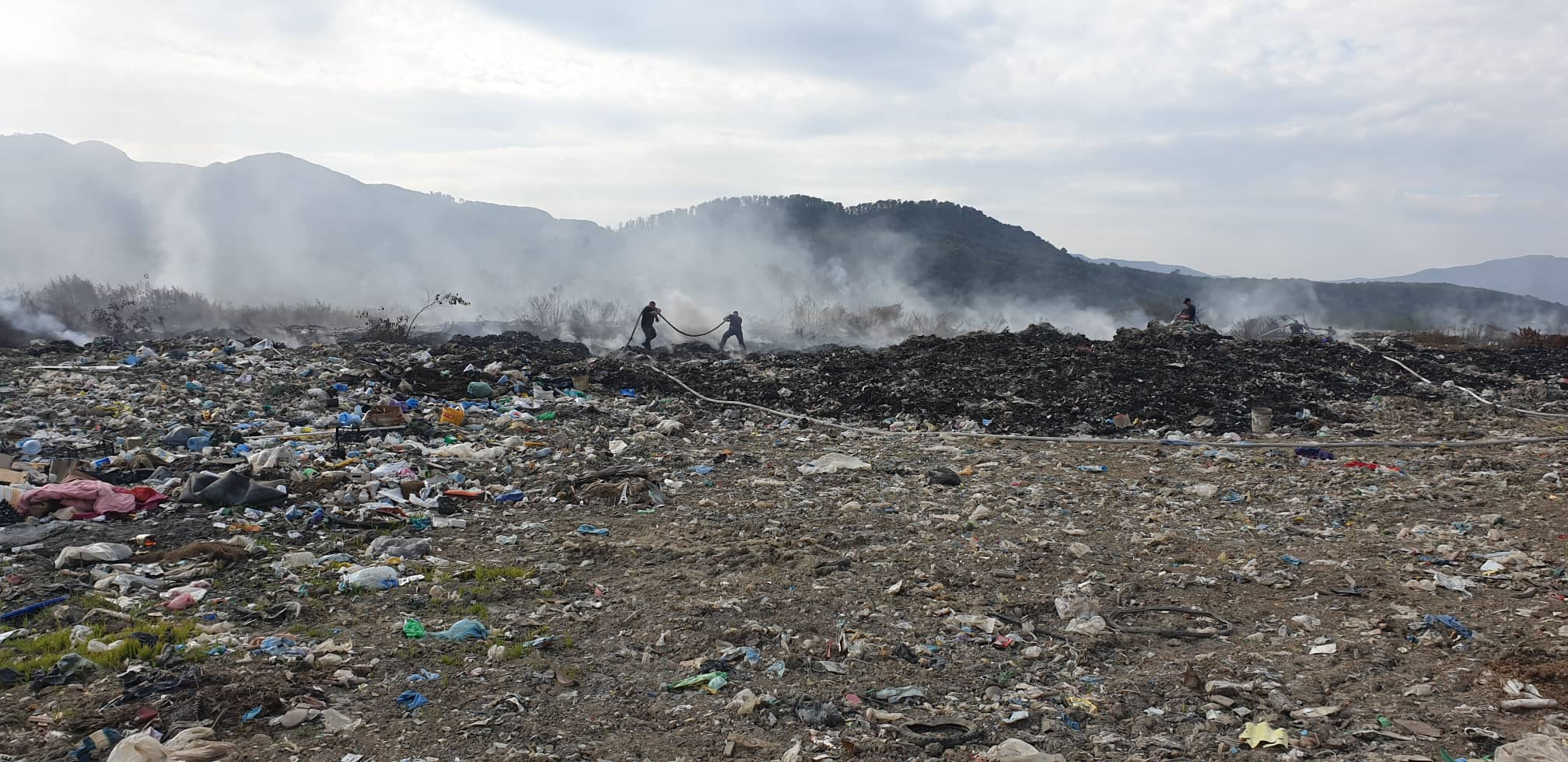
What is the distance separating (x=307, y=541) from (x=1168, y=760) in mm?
4667

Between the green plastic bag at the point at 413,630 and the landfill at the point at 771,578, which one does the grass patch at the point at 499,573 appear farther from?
the green plastic bag at the point at 413,630

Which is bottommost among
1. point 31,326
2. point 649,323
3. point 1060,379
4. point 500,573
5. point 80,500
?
point 500,573

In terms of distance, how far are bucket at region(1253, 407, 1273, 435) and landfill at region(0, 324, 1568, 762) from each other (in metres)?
0.15

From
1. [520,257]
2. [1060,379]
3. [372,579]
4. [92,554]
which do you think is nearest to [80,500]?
[92,554]

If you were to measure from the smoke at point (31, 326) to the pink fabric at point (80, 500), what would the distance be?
11.4 m

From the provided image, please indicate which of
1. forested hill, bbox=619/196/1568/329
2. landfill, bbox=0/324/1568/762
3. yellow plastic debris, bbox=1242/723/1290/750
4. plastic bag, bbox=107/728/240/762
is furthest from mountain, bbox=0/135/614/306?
yellow plastic debris, bbox=1242/723/1290/750

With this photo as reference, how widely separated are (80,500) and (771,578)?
14.1ft

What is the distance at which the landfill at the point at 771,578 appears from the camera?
2738 mm

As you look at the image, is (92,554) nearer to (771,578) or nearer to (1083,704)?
(771,578)

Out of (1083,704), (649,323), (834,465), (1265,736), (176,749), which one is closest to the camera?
(176,749)

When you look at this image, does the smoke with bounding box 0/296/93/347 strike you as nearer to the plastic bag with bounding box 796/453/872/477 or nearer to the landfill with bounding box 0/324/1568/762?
the landfill with bounding box 0/324/1568/762

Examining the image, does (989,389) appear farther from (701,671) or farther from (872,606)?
(701,671)

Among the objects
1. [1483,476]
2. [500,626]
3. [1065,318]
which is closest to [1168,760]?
[500,626]

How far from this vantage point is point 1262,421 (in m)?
8.20
